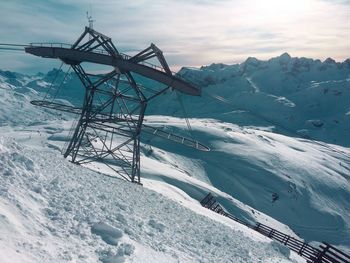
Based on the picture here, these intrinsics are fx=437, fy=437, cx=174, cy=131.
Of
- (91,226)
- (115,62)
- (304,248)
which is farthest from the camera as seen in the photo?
(115,62)

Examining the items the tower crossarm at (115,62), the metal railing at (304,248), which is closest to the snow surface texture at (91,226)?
the metal railing at (304,248)

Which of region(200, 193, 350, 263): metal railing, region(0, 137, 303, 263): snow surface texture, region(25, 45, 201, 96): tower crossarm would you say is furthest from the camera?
region(25, 45, 201, 96): tower crossarm

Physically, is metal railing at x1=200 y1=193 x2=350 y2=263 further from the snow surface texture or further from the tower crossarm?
the tower crossarm

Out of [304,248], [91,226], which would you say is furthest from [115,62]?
[91,226]

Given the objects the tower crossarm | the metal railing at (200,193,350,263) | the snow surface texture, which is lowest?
the metal railing at (200,193,350,263)

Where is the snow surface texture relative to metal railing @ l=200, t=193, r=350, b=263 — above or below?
above

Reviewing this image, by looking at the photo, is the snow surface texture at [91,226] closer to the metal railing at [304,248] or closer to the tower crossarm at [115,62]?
the metal railing at [304,248]

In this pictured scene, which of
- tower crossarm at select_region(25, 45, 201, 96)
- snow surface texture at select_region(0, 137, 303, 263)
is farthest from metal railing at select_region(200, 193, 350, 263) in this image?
tower crossarm at select_region(25, 45, 201, 96)

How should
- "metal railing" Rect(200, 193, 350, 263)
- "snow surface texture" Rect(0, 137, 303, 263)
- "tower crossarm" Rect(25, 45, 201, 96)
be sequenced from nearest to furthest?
"snow surface texture" Rect(0, 137, 303, 263) → "metal railing" Rect(200, 193, 350, 263) → "tower crossarm" Rect(25, 45, 201, 96)

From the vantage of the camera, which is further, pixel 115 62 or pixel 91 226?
pixel 115 62

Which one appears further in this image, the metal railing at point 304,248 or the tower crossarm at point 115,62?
the tower crossarm at point 115,62

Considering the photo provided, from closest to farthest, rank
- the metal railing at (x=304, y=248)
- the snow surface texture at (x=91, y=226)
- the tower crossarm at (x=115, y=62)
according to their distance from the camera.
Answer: the snow surface texture at (x=91, y=226) → the metal railing at (x=304, y=248) → the tower crossarm at (x=115, y=62)

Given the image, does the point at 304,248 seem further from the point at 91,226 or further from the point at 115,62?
the point at 91,226

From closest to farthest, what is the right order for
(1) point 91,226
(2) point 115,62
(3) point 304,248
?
(1) point 91,226 < (3) point 304,248 < (2) point 115,62
